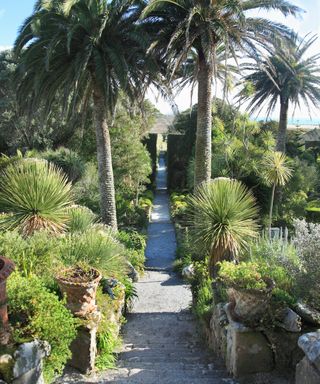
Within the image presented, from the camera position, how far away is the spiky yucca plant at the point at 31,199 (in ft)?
25.6

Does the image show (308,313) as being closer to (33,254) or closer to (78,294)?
(78,294)

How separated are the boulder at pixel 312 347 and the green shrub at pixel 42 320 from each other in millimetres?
2316

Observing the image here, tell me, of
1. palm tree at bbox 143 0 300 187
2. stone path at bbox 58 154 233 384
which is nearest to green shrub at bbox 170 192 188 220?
stone path at bbox 58 154 233 384

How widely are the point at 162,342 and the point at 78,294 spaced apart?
2.49m

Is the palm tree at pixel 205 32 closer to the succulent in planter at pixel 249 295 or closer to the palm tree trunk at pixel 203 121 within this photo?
the palm tree trunk at pixel 203 121

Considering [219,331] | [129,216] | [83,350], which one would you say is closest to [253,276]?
[219,331]

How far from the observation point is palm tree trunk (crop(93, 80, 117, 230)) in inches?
460

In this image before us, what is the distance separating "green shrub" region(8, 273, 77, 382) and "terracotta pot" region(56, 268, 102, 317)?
481 mm

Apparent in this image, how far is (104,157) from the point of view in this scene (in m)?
11.8

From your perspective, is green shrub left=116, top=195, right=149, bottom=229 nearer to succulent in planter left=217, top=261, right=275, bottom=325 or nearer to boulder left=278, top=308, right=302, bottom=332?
succulent in planter left=217, top=261, right=275, bottom=325

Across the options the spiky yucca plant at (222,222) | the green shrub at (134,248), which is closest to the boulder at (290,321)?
the spiky yucca plant at (222,222)

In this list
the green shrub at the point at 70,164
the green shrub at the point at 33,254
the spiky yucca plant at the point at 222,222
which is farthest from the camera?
the green shrub at the point at 70,164

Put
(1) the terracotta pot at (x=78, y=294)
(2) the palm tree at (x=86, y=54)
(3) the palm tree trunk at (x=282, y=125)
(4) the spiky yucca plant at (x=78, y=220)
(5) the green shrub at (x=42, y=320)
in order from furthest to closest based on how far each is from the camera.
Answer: (3) the palm tree trunk at (x=282, y=125) < (2) the palm tree at (x=86, y=54) < (4) the spiky yucca plant at (x=78, y=220) < (1) the terracotta pot at (x=78, y=294) < (5) the green shrub at (x=42, y=320)

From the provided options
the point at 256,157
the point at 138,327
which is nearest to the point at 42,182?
the point at 138,327
